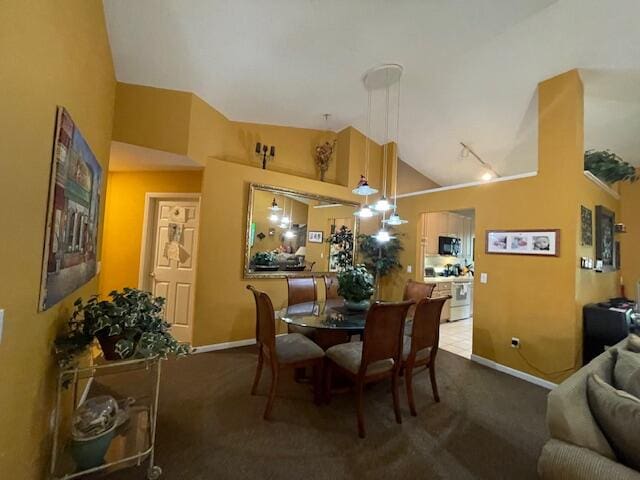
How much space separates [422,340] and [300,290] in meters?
1.59

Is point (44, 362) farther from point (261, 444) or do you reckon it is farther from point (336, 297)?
point (336, 297)

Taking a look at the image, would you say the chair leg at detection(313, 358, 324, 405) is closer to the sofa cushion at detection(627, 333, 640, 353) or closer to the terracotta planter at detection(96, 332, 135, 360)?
the terracotta planter at detection(96, 332, 135, 360)

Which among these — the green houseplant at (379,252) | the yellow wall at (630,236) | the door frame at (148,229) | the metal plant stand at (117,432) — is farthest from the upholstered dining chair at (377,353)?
the yellow wall at (630,236)

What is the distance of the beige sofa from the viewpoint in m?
0.98

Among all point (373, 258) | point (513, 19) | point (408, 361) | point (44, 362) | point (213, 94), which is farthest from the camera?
point (373, 258)

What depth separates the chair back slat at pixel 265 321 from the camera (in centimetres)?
219

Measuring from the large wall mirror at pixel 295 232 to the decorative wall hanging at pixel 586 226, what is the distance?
9.54 feet

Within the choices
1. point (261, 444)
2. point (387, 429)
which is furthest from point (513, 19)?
point (261, 444)

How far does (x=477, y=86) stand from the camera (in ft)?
11.3

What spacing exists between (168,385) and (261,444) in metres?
1.27

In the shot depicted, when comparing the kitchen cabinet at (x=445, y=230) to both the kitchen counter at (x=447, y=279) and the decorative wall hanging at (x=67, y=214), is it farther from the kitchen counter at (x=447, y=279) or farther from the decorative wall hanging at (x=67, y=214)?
the decorative wall hanging at (x=67, y=214)

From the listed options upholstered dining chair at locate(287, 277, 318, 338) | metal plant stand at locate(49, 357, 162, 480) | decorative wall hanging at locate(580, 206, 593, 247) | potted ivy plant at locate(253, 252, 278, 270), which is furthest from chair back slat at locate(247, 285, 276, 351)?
decorative wall hanging at locate(580, 206, 593, 247)

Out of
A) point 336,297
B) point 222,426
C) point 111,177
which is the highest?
point 111,177

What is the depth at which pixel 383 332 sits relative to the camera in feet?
6.89
